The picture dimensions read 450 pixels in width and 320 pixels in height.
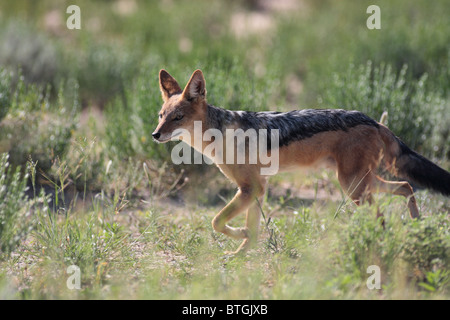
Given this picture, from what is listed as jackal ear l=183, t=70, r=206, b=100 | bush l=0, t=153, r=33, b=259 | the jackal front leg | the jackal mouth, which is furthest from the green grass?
jackal ear l=183, t=70, r=206, b=100

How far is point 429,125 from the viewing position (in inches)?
302

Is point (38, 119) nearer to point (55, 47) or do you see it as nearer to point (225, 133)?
point (225, 133)

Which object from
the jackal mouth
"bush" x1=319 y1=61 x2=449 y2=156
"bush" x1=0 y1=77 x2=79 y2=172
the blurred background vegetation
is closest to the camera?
the jackal mouth

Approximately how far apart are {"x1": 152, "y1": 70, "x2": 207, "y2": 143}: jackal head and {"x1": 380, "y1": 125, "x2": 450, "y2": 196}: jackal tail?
170 centimetres

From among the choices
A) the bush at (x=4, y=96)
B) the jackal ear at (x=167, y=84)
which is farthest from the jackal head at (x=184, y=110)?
the bush at (x=4, y=96)

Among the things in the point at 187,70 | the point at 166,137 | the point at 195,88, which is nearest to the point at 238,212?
the point at 166,137

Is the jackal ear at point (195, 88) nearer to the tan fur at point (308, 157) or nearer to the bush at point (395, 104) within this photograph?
the tan fur at point (308, 157)

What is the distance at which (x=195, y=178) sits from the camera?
731cm

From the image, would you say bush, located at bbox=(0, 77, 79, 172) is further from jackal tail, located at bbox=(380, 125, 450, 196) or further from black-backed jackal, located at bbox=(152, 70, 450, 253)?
jackal tail, located at bbox=(380, 125, 450, 196)

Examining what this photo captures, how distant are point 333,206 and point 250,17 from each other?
12.5m

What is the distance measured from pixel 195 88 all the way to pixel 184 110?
0.74ft

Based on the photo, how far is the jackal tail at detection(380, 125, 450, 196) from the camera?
200 inches

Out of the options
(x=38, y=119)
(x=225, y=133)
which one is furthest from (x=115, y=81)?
(x=225, y=133)

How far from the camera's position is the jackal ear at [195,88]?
16.6 feet
